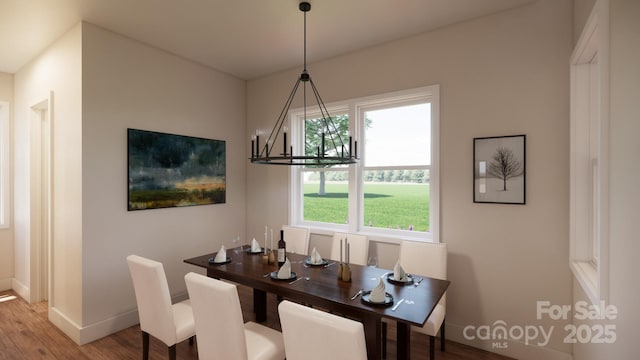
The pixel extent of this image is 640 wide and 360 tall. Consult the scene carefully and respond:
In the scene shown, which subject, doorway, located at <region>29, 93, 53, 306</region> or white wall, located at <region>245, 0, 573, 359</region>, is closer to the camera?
white wall, located at <region>245, 0, 573, 359</region>

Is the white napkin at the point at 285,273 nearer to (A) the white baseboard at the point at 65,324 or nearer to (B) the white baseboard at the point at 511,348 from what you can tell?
(B) the white baseboard at the point at 511,348

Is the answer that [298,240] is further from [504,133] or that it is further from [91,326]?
[504,133]

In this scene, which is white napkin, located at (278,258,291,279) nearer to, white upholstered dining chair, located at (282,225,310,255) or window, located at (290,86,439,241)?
white upholstered dining chair, located at (282,225,310,255)

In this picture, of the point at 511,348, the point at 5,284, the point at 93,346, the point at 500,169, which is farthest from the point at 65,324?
the point at 500,169

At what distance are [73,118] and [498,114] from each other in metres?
4.00

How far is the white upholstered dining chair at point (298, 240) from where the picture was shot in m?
3.60

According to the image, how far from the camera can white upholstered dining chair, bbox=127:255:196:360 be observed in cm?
212

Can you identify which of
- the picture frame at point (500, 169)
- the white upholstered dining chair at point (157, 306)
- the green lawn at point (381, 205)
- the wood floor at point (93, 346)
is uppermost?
the picture frame at point (500, 169)

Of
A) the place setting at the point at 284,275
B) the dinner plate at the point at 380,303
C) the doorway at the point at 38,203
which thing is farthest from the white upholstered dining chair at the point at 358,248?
the doorway at the point at 38,203

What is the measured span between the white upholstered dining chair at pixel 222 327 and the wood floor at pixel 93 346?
3.30ft

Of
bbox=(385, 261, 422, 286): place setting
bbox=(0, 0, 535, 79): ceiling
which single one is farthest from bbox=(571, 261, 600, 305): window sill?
bbox=(0, 0, 535, 79): ceiling

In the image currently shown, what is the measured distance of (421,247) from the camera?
9.29 ft

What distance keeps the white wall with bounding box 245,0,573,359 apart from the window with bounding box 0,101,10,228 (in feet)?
16.6

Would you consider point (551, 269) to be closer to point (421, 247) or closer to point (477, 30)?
point (421, 247)
